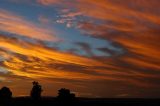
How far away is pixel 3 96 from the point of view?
83375 mm

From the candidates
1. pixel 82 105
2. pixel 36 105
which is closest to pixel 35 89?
pixel 36 105

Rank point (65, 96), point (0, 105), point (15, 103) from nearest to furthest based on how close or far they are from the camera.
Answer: point (65, 96) < point (0, 105) < point (15, 103)

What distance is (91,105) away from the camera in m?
86.0

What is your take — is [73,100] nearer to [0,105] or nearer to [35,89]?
[35,89]

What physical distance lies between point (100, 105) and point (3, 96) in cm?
2196

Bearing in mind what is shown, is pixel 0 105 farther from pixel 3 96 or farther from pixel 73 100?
pixel 73 100

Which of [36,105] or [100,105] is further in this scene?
[100,105]

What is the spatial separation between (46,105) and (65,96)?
12.6 meters

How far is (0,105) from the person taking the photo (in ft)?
262

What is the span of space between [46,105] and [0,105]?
32.5 ft

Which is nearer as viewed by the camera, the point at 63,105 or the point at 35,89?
the point at 63,105

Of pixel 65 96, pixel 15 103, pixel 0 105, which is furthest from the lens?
pixel 15 103

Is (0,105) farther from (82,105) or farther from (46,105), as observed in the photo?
(82,105)

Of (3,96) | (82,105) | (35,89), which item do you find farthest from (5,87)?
(82,105)
